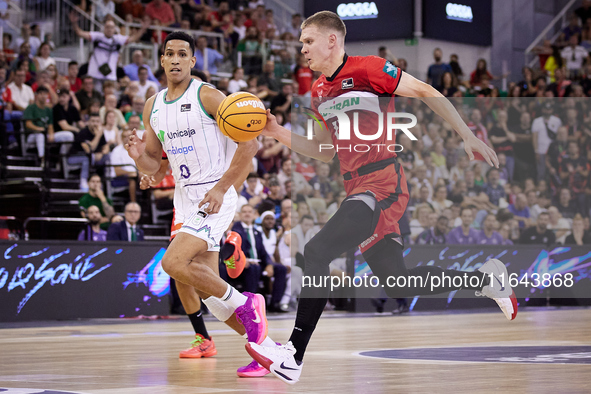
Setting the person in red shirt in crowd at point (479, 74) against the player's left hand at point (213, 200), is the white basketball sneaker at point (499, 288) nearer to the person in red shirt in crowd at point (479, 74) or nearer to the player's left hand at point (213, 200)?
the player's left hand at point (213, 200)

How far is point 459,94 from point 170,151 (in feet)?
44.3

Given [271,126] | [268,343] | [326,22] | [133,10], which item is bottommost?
[268,343]

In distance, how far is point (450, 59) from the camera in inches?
843

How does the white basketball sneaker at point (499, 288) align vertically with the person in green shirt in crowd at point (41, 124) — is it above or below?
below

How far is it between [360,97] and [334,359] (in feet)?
7.35

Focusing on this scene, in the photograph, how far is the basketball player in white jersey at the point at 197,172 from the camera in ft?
20.4

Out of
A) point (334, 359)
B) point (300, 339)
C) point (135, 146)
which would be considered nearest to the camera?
point (300, 339)

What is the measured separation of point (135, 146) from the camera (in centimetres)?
639

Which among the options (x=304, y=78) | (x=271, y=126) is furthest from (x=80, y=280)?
(x=304, y=78)

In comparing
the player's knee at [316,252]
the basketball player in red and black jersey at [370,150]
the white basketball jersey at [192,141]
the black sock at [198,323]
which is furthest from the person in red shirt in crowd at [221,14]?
the player's knee at [316,252]

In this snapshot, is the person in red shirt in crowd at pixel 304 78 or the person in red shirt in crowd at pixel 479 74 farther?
the person in red shirt in crowd at pixel 479 74

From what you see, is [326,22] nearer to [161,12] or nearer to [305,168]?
[305,168]

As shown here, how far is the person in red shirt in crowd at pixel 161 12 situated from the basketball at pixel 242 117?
46.5ft

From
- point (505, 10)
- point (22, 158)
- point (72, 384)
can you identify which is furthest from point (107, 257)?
point (505, 10)
